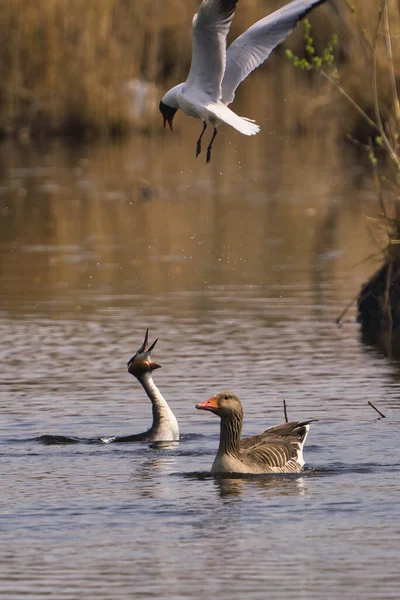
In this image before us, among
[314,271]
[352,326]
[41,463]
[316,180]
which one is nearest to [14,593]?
[41,463]

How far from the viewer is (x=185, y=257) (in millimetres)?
19703

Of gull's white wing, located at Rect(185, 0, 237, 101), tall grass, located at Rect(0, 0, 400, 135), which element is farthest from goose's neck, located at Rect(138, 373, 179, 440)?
tall grass, located at Rect(0, 0, 400, 135)

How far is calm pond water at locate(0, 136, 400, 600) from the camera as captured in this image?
7734mm

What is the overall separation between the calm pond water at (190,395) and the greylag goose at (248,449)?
127mm

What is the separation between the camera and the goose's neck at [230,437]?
9641 millimetres

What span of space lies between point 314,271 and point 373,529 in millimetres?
10104

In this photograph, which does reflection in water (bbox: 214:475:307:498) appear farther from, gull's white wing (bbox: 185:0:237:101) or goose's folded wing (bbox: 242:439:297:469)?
gull's white wing (bbox: 185:0:237:101)

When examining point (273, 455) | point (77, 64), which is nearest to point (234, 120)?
point (273, 455)

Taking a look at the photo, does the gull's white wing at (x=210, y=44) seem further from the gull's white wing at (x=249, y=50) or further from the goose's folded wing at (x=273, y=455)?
the goose's folded wing at (x=273, y=455)

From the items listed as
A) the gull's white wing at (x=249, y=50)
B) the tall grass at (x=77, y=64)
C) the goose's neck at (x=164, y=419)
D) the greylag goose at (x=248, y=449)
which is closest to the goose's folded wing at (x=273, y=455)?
the greylag goose at (x=248, y=449)

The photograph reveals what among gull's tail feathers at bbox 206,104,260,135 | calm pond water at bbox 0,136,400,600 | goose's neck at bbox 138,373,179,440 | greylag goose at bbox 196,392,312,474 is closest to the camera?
calm pond water at bbox 0,136,400,600

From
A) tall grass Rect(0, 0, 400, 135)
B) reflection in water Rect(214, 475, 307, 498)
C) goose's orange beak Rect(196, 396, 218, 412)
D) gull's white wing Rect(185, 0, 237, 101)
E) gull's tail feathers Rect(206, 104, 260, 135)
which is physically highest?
tall grass Rect(0, 0, 400, 135)

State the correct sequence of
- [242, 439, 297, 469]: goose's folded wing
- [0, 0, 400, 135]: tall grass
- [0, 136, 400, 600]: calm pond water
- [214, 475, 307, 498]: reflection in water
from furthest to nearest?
1. [0, 0, 400, 135]: tall grass
2. [242, 439, 297, 469]: goose's folded wing
3. [214, 475, 307, 498]: reflection in water
4. [0, 136, 400, 600]: calm pond water

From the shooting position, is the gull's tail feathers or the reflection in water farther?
the gull's tail feathers
